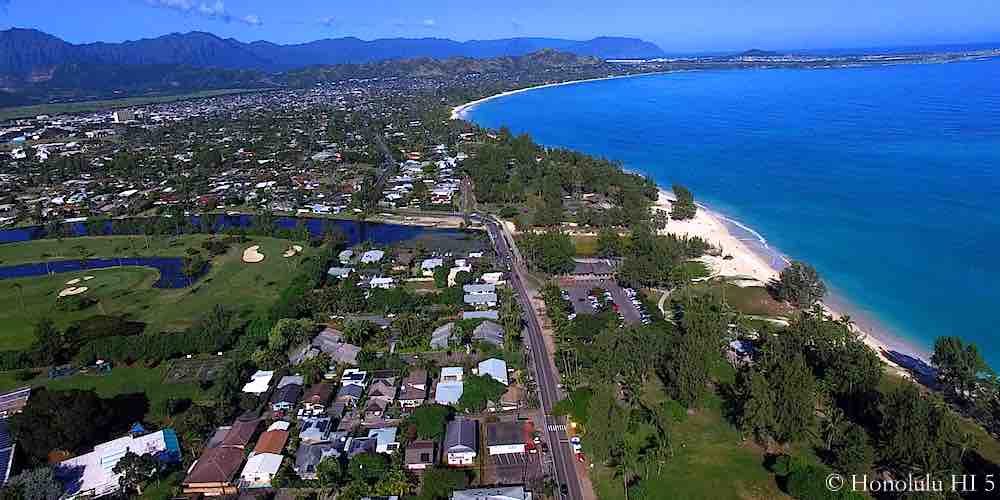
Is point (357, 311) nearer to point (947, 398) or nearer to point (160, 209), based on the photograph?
point (947, 398)

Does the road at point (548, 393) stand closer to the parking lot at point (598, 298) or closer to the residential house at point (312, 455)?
the parking lot at point (598, 298)

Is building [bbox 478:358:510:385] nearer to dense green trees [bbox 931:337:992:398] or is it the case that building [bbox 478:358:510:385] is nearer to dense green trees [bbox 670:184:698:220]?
dense green trees [bbox 931:337:992:398]

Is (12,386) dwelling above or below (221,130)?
below

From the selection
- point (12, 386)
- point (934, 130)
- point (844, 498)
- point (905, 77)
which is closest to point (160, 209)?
point (12, 386)

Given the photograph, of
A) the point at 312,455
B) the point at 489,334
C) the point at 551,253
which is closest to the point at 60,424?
the point at 312,455

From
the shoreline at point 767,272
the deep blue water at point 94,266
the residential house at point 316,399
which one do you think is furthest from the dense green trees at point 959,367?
the deep blue water at point 94,266

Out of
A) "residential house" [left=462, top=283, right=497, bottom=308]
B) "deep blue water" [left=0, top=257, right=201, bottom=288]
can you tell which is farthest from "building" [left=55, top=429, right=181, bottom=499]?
"deep blue water" [left=0, top=257, right=201, bottom=288]
